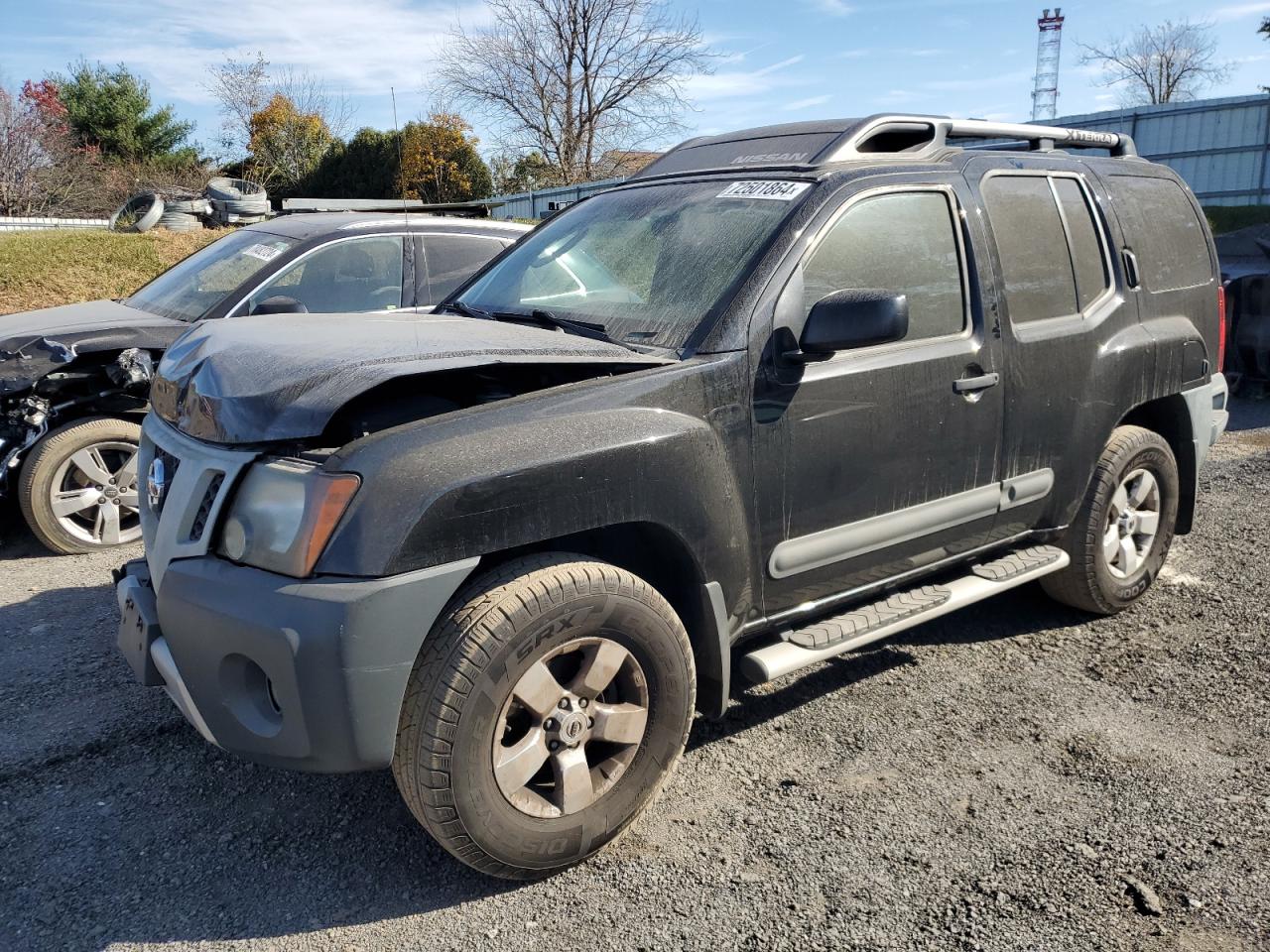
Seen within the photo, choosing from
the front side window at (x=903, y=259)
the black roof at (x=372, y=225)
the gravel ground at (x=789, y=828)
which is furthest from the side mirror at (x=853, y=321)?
the black roof at (x=372, y=225)

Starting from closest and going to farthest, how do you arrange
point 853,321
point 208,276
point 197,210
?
1. point 853,321
2. point 208,276
3. point 197,210

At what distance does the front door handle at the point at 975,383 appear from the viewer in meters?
3.57

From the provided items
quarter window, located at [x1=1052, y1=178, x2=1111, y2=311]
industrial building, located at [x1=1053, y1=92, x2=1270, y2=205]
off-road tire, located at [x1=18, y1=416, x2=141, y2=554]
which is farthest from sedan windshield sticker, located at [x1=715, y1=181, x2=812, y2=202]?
industrial building, located at [x1=1053, y1=92, x2=1270, y2=205]

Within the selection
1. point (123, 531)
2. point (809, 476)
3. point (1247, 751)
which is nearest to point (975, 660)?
point (1247, 751)

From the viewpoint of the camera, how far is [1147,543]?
15.4ft

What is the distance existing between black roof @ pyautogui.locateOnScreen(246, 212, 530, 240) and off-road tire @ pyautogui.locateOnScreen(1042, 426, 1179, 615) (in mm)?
4047

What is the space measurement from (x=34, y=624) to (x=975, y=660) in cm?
417

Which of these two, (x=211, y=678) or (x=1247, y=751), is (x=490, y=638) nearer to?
(x=211, y=678)

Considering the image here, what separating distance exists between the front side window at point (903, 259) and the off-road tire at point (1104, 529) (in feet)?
3.92

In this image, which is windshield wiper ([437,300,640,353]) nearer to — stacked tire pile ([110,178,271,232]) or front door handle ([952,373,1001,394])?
front door handle ([952,373,1001,394])

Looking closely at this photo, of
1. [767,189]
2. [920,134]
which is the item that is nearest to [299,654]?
[767,189]

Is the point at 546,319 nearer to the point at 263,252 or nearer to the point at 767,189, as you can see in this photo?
the point at 767,189

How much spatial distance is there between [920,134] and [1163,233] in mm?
1483

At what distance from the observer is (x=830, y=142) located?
370 centimetres
